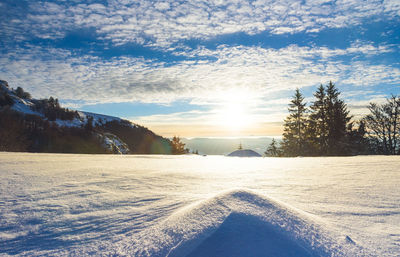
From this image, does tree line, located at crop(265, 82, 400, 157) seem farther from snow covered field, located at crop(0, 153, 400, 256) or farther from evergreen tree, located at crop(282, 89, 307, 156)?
snow covered field, located at crop(0, 153, 400, 256)

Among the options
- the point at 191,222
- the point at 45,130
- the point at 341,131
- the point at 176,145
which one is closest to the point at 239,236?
the point at 191,222

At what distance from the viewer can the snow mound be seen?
99cm

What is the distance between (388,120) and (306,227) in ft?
109

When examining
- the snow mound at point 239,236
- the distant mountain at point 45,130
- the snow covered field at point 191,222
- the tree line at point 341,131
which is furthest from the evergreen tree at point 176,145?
the snow mound at point 239,236

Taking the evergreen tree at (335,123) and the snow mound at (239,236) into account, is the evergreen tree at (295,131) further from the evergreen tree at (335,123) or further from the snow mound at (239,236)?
the snow mound at (239,236)

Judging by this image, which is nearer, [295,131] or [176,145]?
[295,131]

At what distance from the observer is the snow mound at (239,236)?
987mm

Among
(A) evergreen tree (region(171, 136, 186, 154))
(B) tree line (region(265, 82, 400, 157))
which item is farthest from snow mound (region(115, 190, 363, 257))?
(A) evergreen tree (region(171, 136, 186, 154))

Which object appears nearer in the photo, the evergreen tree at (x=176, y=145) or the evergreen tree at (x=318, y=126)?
the evergreen tree at (x=318, y=126)

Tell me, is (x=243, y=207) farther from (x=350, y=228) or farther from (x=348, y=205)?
(x=348, y=205)

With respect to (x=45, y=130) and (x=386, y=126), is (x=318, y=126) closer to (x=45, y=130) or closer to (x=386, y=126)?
(x=386, y=126)

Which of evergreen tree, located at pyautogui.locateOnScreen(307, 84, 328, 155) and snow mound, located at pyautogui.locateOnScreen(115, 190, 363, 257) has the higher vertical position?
evergreen tree, located at pyautogui.locateOnScreen(307, 84, 328, 155)

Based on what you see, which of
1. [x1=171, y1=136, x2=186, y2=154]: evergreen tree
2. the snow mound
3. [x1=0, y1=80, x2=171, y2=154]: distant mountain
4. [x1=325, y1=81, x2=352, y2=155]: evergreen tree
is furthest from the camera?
[x1=171, y1=136, x2=186, y2=154]: evergreen tree

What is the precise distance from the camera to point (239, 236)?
3.44 ft
